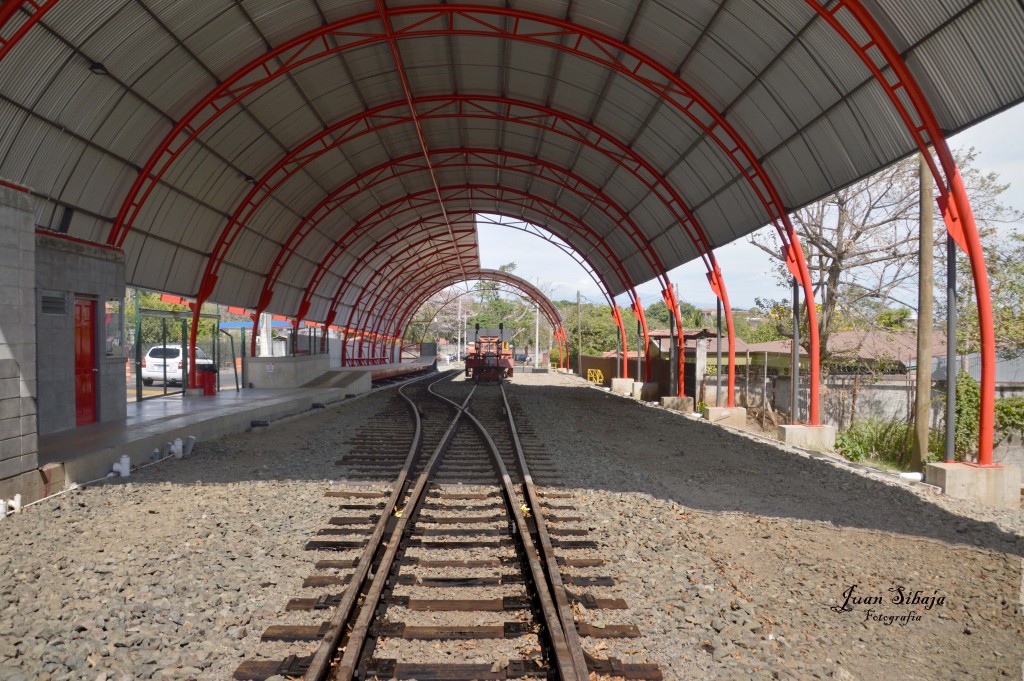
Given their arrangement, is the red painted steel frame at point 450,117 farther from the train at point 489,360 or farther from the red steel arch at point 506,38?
the train at point 489,360

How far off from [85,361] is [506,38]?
12189 mm

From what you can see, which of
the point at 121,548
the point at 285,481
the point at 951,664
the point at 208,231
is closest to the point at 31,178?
the point at 208,231

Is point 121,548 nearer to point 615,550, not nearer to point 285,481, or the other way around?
point 285,481

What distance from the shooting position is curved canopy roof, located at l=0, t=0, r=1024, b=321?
1266cm

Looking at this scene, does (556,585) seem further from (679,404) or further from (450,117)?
(679,404)

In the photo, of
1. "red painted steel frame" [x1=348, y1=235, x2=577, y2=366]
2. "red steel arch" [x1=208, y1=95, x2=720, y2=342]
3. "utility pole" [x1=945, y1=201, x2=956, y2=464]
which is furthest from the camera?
"red painted steel frame" [x1=348, y1=235, x2=577, y2=366]

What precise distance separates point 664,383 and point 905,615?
2599 cm

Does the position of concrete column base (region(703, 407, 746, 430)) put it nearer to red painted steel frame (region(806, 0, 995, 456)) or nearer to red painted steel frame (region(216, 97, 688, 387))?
red painted steel frame (region(216, 97, 688, 387))

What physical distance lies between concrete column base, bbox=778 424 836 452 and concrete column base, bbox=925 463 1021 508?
560 cm

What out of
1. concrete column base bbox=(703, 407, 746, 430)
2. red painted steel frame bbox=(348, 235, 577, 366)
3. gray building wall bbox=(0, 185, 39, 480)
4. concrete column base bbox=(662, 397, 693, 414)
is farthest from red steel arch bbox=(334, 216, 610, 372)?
gray building wall bbox=(0, 185, 39, 480)

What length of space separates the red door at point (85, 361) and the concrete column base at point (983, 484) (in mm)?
15617

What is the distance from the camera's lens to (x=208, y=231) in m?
23.4

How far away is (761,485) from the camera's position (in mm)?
10461

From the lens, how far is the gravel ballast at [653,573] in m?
4.39
